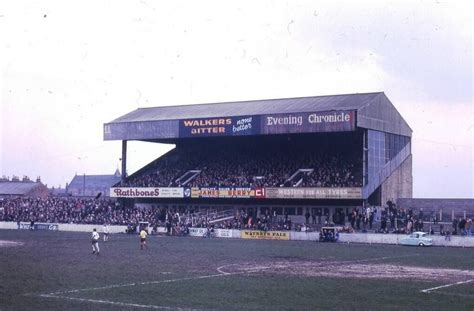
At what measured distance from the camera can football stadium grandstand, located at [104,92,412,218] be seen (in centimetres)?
6356

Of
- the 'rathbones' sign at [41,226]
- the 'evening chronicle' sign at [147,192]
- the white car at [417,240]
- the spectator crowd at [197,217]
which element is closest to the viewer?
the white car at [417,240]

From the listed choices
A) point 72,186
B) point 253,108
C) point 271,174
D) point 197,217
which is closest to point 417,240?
point 271,174

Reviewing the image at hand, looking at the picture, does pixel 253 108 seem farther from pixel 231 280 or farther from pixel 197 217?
pixel 231 280

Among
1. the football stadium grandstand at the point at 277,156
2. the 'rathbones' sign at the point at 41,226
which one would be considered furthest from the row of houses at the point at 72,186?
the football stadium grandstand at the point at 277,156

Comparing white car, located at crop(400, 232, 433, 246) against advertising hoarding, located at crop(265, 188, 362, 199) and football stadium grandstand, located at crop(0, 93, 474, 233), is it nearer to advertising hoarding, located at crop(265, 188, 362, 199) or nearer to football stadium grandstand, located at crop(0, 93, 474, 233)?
football stadium grandstand, located at crop(0, 93, 474, 233)

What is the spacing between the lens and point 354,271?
2906 centimetres

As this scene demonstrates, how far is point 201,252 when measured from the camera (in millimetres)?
39812

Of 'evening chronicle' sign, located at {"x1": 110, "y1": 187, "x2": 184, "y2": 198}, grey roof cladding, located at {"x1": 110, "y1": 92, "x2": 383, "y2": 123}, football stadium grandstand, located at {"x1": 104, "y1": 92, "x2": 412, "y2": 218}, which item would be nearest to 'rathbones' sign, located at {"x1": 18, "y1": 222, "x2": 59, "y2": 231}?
'evening chronicle' sign, located at {"x1": 110, "y1": 187, "x2": 184, "y2": 198}

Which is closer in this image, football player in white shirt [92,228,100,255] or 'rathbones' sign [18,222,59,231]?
football player in white shirt [92,228,100,255]

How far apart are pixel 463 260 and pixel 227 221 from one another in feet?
109

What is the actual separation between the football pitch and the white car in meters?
10.8

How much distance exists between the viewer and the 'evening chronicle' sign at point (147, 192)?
71.1 meters

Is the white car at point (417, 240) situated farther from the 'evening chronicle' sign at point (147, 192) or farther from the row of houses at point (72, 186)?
the row of houses at point (72, 186)

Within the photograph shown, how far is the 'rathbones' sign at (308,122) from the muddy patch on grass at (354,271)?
30.1 metres
